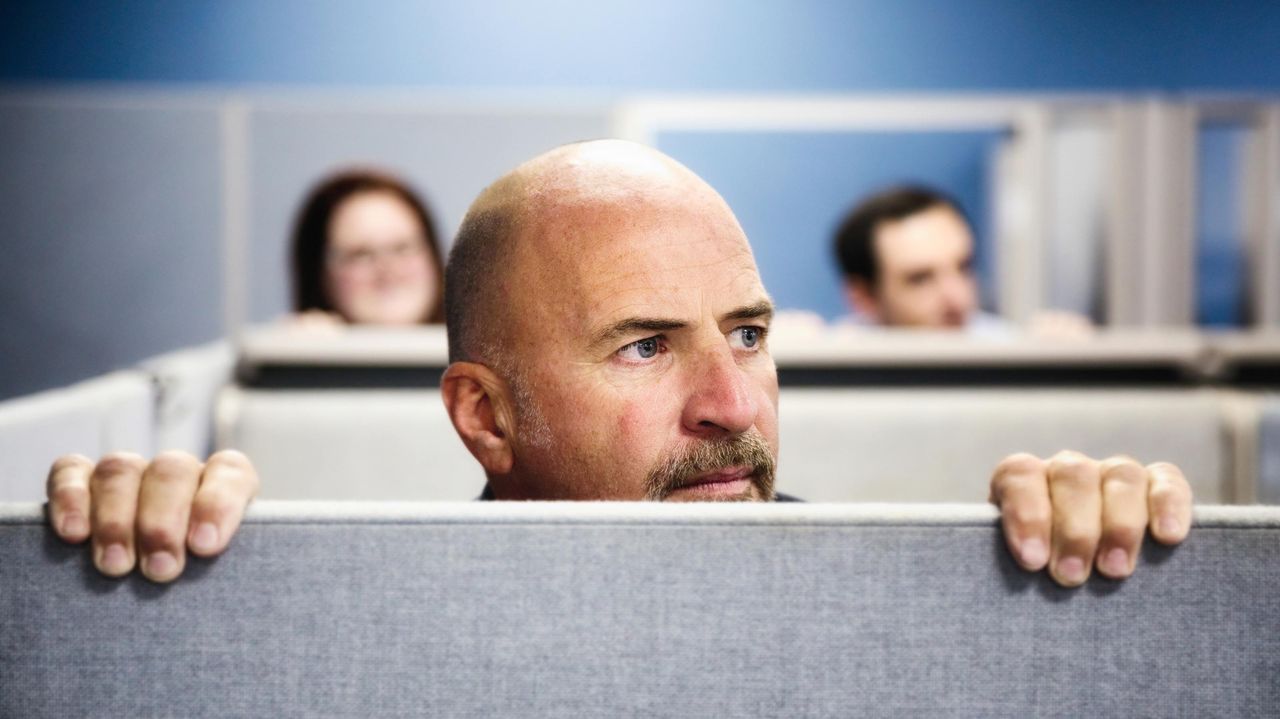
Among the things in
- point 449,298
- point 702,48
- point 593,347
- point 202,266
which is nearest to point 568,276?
point 593,347

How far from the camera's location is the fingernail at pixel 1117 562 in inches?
19.5

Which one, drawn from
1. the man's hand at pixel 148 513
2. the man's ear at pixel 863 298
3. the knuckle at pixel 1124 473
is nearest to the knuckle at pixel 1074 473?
the knuckle at pixel 1124 473

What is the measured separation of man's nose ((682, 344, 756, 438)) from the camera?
0.77 meters

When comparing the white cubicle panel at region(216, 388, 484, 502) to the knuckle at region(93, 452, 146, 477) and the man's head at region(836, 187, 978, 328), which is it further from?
the man's head at region(836, 187, 978, 328)

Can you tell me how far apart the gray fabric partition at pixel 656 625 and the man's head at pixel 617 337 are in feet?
0.91

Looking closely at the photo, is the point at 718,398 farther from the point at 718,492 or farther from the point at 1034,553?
the point at 1034,553

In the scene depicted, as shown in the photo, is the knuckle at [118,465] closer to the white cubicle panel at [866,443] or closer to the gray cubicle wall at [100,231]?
the white cubicle panel at [866,443]

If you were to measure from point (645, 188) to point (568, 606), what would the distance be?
17.3 inches

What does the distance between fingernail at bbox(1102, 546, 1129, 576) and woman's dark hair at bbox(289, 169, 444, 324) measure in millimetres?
2119

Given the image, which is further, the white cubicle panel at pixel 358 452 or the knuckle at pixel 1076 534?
the white cubicle panel at pixel 358 452

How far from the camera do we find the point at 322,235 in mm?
2531

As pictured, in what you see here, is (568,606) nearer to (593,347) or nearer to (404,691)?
(404,691)

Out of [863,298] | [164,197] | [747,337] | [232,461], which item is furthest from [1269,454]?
[164,197]

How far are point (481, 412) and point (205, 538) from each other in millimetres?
410
